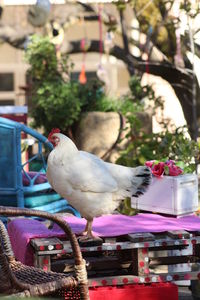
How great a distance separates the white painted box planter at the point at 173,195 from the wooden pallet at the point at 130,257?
27 centimetres

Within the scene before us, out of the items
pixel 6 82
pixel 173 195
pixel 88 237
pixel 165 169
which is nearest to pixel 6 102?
pixel 6 82

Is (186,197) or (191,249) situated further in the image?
(186,197)

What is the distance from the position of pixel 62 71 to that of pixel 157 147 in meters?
3.06

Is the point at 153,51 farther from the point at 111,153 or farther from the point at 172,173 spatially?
the point at 172,173

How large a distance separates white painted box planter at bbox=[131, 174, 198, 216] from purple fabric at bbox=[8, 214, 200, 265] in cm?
5

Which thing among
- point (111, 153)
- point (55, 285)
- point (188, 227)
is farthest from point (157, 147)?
point (55, 285)

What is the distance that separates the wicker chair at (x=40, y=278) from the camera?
308 centimetres

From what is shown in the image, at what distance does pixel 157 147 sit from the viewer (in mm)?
6945

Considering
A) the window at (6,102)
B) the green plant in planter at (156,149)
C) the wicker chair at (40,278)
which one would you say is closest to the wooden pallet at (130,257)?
the wicker chair at (40,278)

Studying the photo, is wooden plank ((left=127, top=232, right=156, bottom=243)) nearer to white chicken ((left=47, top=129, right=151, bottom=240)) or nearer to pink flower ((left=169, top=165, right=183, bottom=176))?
white chicken ((left=47, top=129, right=151, bottom=240))

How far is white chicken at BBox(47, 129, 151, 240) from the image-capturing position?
3945mm

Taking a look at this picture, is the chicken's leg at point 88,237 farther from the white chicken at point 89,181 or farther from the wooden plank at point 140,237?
the wooden plank at point 140,237

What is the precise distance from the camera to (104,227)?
13.7ft

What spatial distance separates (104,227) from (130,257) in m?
0.21
